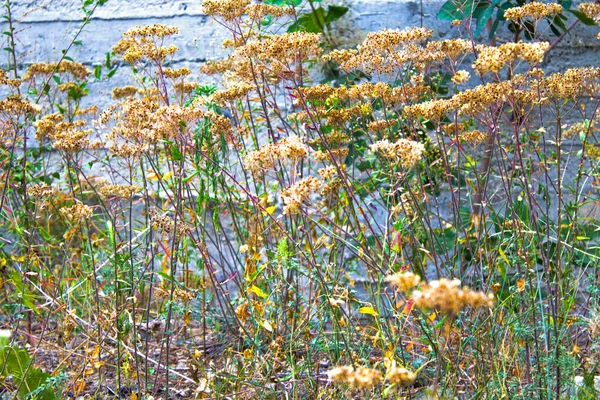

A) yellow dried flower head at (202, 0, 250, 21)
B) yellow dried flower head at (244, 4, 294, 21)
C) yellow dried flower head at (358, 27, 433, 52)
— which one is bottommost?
yellow dried flower head at (358, 27, 433, 52)

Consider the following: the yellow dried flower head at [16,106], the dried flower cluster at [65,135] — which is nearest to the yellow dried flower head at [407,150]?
the dried flower cluster at [65,135]

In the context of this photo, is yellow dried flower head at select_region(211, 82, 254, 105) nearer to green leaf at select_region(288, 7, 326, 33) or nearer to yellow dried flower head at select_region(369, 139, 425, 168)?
yellow dried flower head at select_region(369, 139, 425, 168)

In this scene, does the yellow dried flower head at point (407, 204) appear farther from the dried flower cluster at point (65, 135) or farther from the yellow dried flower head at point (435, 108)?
the dried flower cluster at point (65, 135)

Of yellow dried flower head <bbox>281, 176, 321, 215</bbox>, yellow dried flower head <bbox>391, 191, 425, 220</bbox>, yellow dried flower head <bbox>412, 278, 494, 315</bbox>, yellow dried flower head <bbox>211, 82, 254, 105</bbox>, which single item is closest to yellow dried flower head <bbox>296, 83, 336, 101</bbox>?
yellow dried flower head <bbox>211, 82, 254, 105</bbox>

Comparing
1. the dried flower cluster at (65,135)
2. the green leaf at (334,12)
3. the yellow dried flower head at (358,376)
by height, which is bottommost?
the yellow dried flower head at (358,376)

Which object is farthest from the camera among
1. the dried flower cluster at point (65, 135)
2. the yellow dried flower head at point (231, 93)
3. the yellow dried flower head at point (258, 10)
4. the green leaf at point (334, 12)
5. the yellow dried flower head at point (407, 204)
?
the green leaf at point (334, 12)

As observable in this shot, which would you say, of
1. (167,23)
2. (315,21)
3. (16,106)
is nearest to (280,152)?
(16,106)

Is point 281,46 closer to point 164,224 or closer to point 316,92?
point 316,92

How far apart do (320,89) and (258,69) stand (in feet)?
0.74

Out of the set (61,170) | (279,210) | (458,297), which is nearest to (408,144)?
(458,297)

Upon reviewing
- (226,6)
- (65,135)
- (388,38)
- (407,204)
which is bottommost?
(407,204)

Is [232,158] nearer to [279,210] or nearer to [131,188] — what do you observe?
→ [279,210]

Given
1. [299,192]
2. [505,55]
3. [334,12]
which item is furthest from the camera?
[334,12]

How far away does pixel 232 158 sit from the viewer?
4.09 meters
